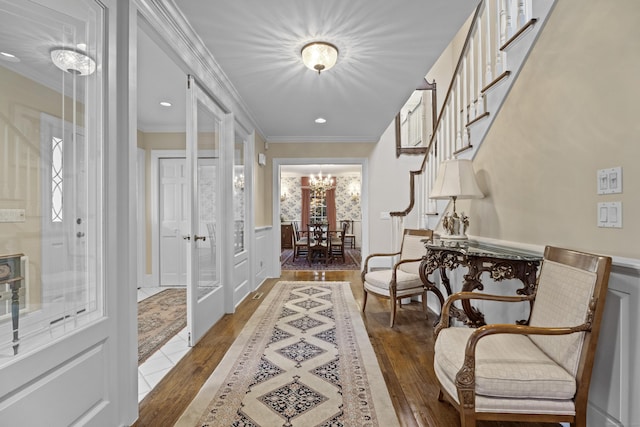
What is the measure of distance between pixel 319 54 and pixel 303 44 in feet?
0.49

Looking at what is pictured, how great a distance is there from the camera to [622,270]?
1.31 metres

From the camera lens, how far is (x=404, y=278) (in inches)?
126

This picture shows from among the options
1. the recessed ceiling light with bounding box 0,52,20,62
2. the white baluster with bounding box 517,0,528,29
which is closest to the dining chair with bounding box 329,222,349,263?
the white baluster with bounding box 517,0,528,29

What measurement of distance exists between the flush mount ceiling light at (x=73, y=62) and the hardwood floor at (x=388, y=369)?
1750 millimetres

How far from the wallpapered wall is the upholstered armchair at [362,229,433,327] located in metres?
7.42

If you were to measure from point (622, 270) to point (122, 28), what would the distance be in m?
2.58

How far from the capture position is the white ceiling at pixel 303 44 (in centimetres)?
205

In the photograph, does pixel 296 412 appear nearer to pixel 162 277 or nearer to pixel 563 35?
pixel 563 35

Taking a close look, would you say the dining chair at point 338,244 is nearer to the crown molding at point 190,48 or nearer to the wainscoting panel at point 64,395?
the crown molding at point 190,48

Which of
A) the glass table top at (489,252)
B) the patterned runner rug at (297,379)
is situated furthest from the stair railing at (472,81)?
the patterned runner rug at (297,379)

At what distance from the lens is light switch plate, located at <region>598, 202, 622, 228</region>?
4.51 feet

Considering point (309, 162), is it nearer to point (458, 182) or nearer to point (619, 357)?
point (458, 182)

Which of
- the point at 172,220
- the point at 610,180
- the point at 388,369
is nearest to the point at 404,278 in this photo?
the point at 388,369

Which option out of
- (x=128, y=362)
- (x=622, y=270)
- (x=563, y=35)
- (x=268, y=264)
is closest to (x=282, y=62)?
(x=563, y=35)
